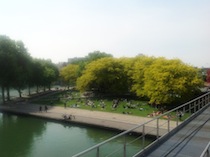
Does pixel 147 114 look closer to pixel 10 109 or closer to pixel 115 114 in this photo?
pixel 115 114

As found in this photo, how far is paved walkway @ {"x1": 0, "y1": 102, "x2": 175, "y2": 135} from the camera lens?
31.5 meters

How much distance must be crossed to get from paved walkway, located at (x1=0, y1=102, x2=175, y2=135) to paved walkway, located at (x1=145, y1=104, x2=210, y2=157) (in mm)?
14300

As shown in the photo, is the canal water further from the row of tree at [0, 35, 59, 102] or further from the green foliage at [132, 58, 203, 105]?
the green foliage at [132, 58, 203, 105]

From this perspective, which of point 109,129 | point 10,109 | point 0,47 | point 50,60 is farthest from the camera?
point 50,60

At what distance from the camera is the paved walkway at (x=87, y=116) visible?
3155 centimetres

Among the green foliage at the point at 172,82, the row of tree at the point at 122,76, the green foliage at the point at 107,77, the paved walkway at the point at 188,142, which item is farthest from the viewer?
the green foliage at the point at 107,77

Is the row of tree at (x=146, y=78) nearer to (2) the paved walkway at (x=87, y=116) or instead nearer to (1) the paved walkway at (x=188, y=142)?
(2) the paved walkway at (x=87, y=116)

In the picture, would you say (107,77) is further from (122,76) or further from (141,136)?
(141,136)

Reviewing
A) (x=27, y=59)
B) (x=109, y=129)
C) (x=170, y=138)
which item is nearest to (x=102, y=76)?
(x=27, y=59)

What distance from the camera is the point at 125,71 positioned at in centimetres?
5597

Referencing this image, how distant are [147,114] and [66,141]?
12.6 m

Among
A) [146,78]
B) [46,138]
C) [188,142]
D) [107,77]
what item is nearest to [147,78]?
[146,78]

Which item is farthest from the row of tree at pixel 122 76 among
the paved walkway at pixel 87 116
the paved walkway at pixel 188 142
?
the paved walkway at pixel 188 142

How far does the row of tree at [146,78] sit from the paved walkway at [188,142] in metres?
24.7
